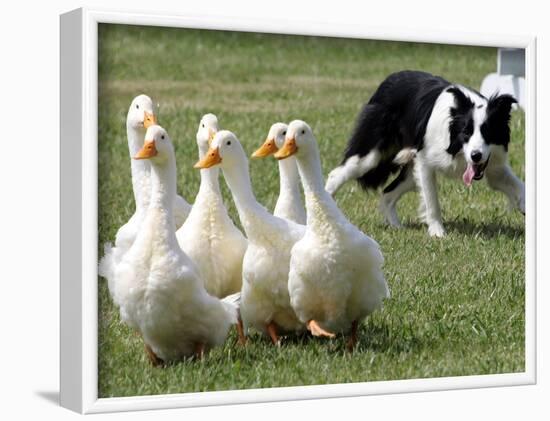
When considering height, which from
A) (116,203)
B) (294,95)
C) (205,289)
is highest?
(294,95)

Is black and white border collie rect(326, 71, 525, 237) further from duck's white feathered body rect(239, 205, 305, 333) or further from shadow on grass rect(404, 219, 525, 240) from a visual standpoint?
duck's white feathered body rect(239, 205, 305, 333)

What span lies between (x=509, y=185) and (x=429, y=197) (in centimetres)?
52

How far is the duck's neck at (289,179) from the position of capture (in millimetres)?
7203

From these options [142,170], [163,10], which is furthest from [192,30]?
[142,170]

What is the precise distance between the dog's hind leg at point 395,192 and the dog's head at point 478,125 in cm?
52

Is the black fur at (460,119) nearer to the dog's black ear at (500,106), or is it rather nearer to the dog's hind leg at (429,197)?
the dog's black ear at (500,106)

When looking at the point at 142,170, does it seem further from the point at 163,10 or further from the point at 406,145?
the point at 406,145

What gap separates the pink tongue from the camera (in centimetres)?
861

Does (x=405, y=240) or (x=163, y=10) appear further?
(x=405, y=240)

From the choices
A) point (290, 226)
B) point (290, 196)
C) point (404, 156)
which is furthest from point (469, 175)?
point (290, 226)

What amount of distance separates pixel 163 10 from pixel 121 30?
0.78 feet

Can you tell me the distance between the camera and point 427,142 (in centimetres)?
891

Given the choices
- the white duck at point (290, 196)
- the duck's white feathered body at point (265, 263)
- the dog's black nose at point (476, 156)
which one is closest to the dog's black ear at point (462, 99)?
the dog's black nose at point (476, 156)

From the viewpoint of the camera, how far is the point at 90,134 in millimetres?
6383
